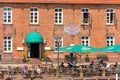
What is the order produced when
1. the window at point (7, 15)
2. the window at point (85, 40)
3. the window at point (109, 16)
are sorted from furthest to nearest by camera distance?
the window at point (109, 16) < the window at point (85, 40) < the window at point (7, 15)

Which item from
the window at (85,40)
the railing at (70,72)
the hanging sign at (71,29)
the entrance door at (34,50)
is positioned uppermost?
the hanging sign at (71,29)

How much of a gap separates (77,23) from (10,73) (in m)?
20.3

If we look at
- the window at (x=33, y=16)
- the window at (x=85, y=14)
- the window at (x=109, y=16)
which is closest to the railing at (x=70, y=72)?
the window at (x=33, y=16)

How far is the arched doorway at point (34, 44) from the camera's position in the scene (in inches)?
2328

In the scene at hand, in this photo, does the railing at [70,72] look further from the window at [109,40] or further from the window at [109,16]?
the window at [109,16]

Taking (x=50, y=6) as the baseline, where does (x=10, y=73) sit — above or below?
below

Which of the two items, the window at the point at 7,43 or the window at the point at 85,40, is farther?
the window at the point at 85,40

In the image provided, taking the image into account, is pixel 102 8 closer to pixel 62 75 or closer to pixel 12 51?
pixel 12 51

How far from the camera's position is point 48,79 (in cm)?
4097

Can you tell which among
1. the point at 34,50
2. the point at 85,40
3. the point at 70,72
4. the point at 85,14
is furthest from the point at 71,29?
the point at 70,72

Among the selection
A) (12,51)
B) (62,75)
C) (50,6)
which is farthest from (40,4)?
(62,75)

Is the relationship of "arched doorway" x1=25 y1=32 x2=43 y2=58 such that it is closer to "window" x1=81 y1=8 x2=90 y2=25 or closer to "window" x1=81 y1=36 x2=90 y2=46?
"window" x1=81 y1=36 x2=90 y2=46

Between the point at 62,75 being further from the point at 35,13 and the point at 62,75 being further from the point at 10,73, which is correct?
the point at 35,13

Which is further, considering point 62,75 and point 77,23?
point 77,23
